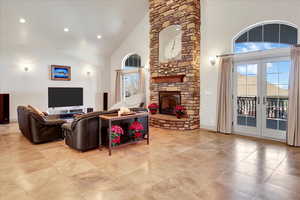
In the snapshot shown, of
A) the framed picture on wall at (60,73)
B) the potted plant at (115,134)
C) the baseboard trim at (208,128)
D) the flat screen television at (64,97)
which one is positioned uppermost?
the framed picture on wall at (60,73)

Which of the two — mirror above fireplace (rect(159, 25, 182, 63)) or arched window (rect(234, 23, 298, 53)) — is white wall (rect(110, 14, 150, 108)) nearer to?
mirror above fireplace (rect(159, 25, 182, 63))

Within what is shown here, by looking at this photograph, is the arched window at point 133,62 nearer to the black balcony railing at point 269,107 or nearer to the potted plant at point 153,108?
the potted plant at point 153,108

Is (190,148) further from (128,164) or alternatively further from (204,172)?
(128,164)

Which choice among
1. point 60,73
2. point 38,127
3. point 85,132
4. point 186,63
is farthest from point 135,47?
point 85,132

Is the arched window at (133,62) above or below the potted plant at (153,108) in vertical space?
above

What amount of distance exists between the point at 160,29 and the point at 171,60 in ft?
4.37

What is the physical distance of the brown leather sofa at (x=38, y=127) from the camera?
4246mm

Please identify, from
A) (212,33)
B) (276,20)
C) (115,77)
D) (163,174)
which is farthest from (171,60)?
(163,174)

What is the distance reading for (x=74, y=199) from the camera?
7.07 ft

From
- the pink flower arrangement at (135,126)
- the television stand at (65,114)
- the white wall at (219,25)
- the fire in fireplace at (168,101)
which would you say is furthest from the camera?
the television stand at (65,114)

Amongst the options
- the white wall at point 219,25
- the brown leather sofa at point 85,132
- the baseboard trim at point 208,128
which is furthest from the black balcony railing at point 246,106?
the brown leather sofa at point 85,132

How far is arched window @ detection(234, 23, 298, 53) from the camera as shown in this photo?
4.49m

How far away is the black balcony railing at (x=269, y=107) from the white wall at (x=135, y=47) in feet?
12.3

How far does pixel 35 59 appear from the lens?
7.13 metres
